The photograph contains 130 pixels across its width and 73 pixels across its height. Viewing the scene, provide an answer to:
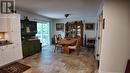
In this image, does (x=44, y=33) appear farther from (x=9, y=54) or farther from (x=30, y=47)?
(x=9, y=54)

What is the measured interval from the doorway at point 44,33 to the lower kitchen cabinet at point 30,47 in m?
1.85

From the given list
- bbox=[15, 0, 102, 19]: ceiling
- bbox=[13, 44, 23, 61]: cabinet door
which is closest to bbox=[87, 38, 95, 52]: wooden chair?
bbox=[15, 0, 102, 19]: ceiling

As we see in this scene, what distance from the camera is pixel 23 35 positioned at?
6203 mm

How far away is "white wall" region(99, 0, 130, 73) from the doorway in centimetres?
587

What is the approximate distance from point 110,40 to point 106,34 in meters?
0.21

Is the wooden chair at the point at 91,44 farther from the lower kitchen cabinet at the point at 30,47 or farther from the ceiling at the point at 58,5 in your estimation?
the lower kitchen cabinet at the point at 30,47

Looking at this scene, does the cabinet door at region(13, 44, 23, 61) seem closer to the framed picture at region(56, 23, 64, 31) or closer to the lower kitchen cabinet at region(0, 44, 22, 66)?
the lower kitchen cabinet at region(0, 44, 22, 66)

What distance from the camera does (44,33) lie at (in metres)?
9.67

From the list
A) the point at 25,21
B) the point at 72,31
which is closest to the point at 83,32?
the point at 72,31

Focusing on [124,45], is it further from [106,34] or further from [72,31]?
[72,31]

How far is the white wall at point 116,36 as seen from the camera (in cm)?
355

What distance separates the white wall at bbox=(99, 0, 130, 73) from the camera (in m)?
3.55

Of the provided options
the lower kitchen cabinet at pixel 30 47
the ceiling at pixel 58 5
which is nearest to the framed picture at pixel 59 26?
the lower kitchen cabinet at pixel 30 47

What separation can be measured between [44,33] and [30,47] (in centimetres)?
350
